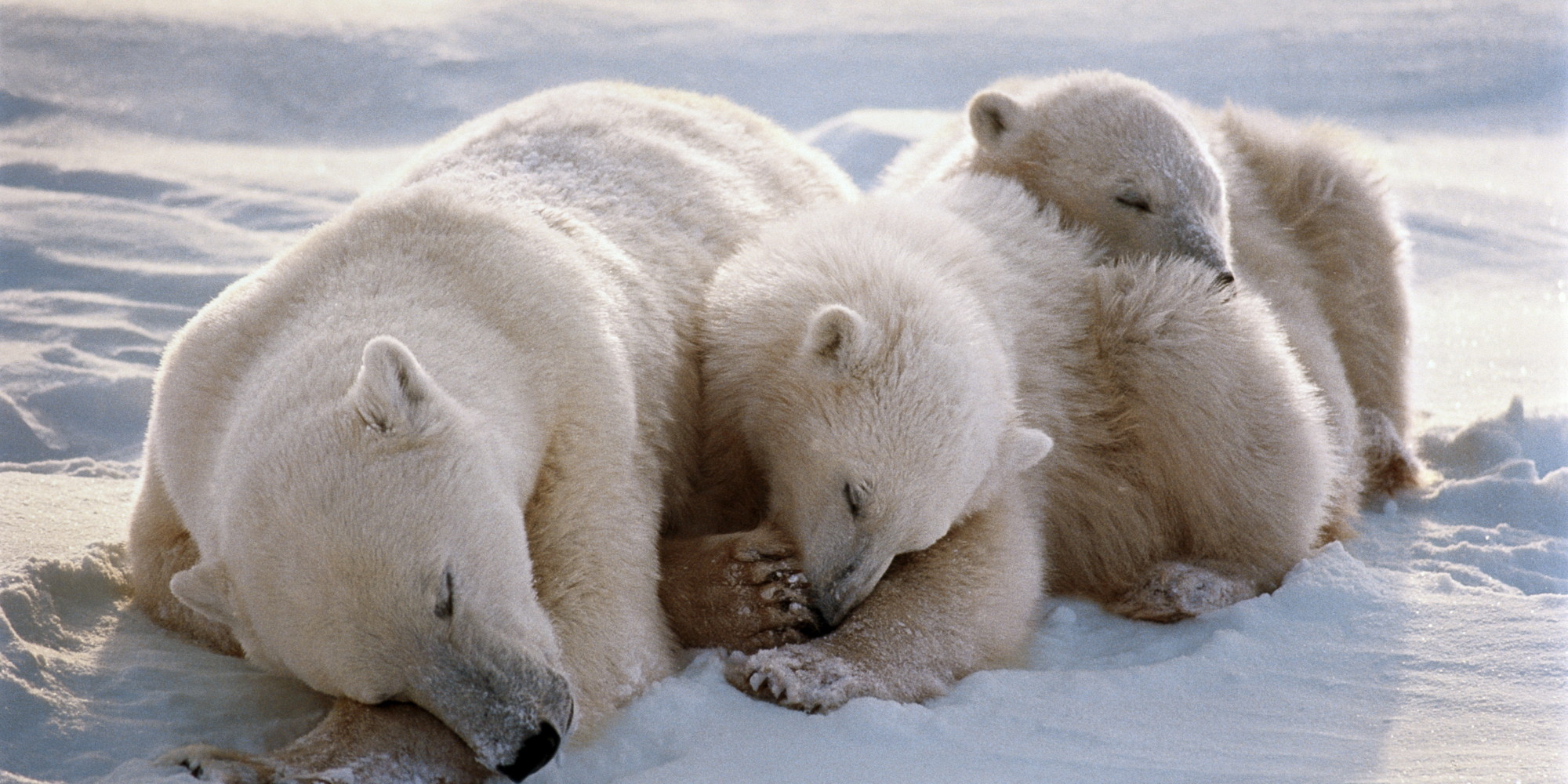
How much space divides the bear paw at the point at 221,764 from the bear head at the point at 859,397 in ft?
3.97

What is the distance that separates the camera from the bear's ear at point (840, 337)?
3045mm

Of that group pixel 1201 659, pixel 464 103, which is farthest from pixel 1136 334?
pixel 464 103

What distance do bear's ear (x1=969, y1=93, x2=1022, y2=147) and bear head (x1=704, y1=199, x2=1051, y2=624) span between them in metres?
1.19

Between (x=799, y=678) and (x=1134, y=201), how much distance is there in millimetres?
2229

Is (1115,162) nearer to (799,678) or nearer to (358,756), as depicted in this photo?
(799,678)

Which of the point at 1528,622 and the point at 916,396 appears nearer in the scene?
the point at 916,396

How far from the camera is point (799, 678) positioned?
2838 millimetres

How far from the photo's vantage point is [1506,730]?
282cm

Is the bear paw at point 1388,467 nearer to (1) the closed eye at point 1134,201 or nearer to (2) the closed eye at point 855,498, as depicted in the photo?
(1) the closed eye at point 1134,201

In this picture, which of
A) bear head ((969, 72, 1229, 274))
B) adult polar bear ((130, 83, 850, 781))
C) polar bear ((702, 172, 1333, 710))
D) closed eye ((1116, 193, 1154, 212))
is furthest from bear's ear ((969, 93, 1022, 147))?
adult polar bear ((130, 83, 850, 781))

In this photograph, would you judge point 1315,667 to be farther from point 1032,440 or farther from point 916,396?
point 916,396

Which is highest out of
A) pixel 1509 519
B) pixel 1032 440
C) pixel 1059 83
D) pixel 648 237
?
pixel 1059 83

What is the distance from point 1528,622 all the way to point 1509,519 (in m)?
0.92

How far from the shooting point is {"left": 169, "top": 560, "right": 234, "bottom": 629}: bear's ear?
2.38 m
